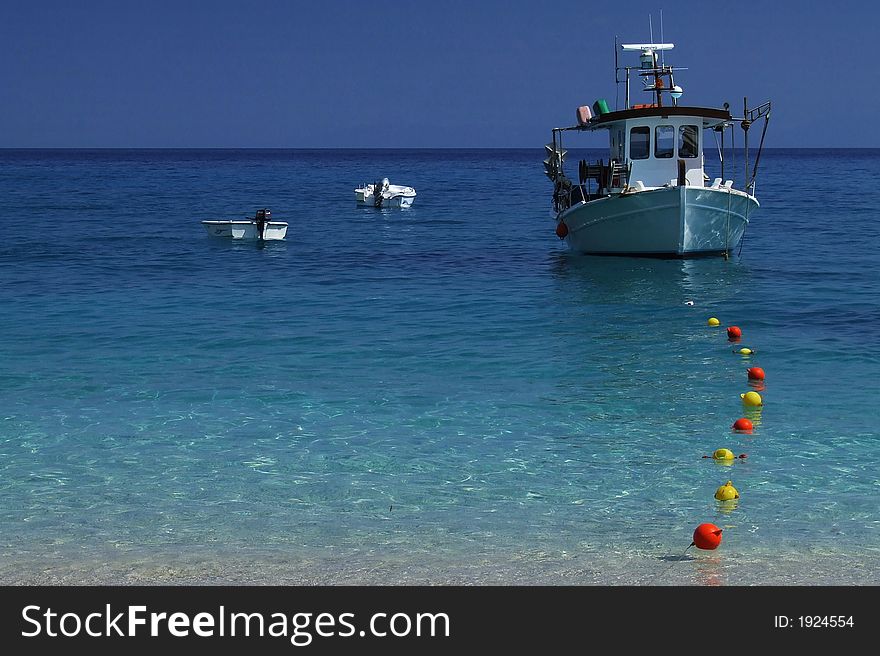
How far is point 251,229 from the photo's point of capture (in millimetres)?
38125

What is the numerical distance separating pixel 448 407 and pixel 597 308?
9.77 m

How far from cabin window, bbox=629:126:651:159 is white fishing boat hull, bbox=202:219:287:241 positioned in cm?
1374

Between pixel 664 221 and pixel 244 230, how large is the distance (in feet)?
52.0

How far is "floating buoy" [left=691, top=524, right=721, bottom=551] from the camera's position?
30.8 feet

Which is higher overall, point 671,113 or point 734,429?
point 671,113

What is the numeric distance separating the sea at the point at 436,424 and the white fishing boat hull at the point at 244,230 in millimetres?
6739

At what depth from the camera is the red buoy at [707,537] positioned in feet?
30.8

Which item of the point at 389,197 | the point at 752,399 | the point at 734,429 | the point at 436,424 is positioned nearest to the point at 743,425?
the point at 734,429

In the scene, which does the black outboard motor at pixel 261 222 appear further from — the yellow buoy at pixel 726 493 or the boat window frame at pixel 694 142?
the yellow buoy at pixel 726 493

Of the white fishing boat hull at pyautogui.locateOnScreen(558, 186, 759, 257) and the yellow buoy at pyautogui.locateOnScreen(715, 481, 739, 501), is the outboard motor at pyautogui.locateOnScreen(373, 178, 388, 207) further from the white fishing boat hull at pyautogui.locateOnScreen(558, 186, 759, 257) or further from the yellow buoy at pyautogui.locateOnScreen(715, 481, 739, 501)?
the yellow buoy at pyautogui.locateOnScreen(715, 481, 739, 501)

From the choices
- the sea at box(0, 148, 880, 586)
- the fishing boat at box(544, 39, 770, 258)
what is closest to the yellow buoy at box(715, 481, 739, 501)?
the sea at box(0, 148, 880, 586)

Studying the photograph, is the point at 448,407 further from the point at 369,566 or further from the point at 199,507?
the point at 369,566

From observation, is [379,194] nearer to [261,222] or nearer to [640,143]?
[261,222]

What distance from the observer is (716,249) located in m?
31.4
